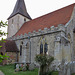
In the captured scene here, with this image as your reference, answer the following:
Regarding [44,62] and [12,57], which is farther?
[12,57]

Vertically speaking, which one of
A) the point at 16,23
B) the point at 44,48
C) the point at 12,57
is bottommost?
the point at 12,57

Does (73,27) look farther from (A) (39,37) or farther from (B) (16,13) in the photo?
(B) (16,13)

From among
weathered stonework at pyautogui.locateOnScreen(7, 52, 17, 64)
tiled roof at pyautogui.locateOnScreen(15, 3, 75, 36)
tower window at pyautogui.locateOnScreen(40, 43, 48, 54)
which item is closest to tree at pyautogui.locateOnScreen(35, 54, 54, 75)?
tower window at pyautogui.locateOnScreen(40, 43, 48, 54)

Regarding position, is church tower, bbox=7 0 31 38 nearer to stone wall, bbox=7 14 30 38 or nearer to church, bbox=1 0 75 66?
stone wall, bbox=7 14 30 38

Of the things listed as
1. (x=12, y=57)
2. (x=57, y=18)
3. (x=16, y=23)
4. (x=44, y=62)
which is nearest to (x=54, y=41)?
(x=57, y=18)

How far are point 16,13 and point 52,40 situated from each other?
47.3 feet

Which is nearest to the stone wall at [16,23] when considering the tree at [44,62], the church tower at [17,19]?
the church tower at [17,19]

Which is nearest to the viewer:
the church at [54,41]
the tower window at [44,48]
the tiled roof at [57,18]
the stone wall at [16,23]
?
the church at [54,41]

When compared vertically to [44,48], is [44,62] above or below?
below

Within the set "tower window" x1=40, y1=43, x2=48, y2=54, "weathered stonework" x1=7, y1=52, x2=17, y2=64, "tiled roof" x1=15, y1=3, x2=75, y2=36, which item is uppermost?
"tiled roof" x1=15, y1=3, x2=75, y2=36

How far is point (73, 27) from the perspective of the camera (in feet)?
42.8

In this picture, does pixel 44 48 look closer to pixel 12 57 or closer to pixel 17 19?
pixel 12 57

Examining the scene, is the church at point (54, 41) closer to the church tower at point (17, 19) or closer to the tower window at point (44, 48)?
the tower window at point (44, 48)

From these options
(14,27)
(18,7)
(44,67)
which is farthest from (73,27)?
(18,7)
